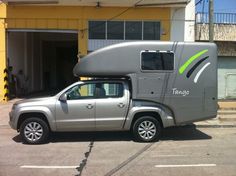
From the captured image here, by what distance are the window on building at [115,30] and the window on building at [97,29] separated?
0.80 feet

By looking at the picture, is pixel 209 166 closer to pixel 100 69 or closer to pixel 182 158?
pixel 182 158

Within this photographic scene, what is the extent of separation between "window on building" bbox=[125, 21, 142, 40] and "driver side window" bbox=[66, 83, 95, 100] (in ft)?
29.8

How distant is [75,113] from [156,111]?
84.0 inches

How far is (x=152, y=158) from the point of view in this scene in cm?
849

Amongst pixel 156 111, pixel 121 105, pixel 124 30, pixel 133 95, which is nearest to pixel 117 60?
pixel 133 95

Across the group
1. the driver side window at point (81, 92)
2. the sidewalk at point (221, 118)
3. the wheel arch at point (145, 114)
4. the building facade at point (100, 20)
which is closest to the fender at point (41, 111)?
the driver side window at point (81, 92)

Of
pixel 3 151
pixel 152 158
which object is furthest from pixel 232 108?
pixel 3 151

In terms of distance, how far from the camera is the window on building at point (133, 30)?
1912 cm

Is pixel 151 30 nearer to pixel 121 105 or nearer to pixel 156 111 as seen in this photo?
pixel 156 111

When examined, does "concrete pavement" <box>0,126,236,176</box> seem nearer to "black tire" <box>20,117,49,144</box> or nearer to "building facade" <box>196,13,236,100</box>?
"black tire" <box>20,117,49,144</box>

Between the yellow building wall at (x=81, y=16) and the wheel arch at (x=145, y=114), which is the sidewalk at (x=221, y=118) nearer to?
the wheel arch at (x=145, y=114)

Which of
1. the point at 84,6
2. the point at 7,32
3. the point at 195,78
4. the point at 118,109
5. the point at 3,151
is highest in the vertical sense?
the point at 84,6

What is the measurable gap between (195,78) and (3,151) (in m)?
5.30

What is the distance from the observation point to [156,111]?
1038cm
